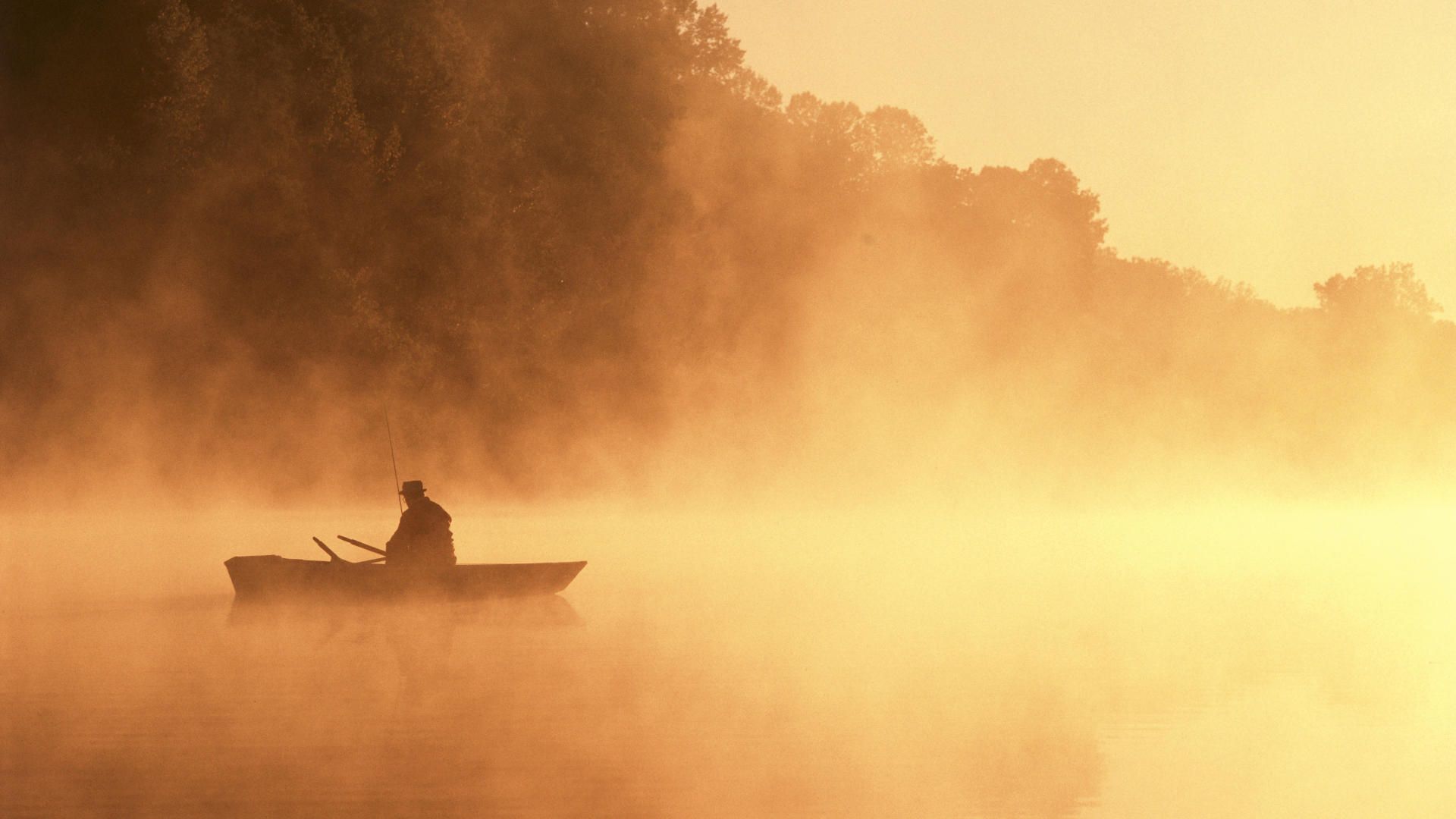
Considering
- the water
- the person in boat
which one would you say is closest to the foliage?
the water

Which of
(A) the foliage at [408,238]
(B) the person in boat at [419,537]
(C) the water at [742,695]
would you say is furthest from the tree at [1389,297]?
(B) the person in boat at [419,537]

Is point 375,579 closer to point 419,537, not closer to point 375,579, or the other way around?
point 375,579

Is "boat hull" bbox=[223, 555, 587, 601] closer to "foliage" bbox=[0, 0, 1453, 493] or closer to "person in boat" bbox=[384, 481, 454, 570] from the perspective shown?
"person in boat" bbox=[384, 481, 454, 570]

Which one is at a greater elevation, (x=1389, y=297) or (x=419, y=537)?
(x=1389, y=297)

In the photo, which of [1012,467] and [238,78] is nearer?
[238,78]

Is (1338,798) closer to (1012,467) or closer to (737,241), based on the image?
(737,241)

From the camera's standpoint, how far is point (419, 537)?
49.4 feet

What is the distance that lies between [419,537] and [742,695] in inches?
217

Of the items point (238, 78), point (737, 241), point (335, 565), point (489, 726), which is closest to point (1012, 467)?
point (737, 241)

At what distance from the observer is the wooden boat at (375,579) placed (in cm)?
1461

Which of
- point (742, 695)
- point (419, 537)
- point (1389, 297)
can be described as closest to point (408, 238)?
point (419, 537)

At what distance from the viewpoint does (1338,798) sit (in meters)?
7.84

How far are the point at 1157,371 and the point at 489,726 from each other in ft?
143

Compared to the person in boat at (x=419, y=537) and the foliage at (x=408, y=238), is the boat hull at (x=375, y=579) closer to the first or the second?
the person in boat at (x=419, y=537)
